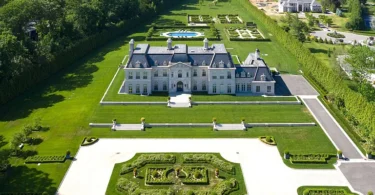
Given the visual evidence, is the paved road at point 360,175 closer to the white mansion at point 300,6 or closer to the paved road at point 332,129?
the paved road at point 332,129

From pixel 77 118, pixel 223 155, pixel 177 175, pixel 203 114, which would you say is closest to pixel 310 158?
pixel 223 155

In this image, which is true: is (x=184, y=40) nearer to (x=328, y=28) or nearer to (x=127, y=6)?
(x=127, y=6)

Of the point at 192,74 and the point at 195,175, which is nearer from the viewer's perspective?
the point at 195,175

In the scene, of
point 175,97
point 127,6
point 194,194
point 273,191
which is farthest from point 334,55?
point 127,6

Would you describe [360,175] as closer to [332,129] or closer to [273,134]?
[332,129]

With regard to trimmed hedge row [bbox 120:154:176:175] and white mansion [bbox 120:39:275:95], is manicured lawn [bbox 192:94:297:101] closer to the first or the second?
white mansion [bbox 120:39:275:95]

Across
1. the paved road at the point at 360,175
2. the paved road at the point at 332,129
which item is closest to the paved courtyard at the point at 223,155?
the paved road at the point at 360,175

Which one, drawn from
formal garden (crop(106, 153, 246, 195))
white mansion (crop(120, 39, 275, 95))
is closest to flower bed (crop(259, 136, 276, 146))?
formal garden (crop(106, 153, 246, 195))
